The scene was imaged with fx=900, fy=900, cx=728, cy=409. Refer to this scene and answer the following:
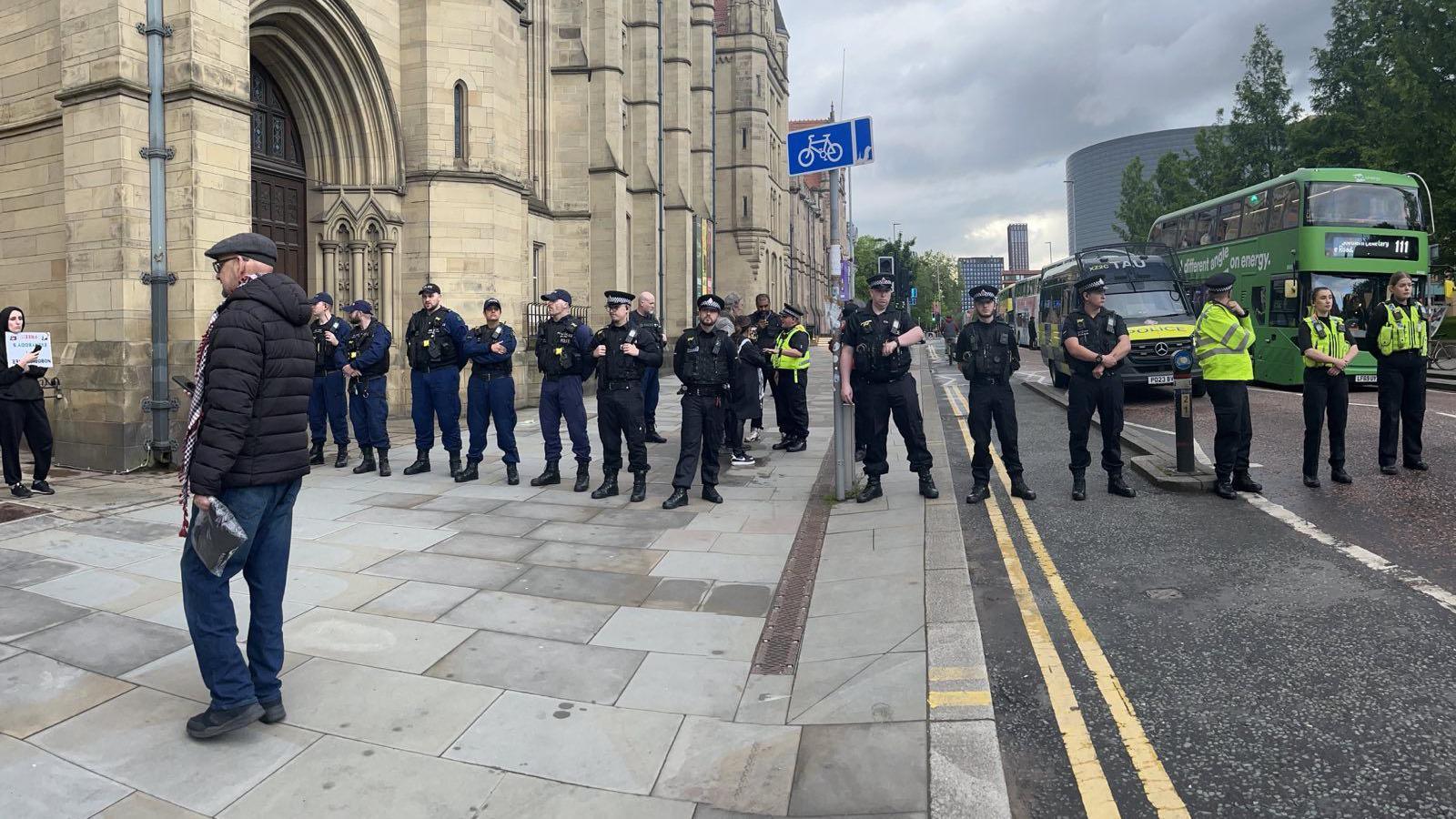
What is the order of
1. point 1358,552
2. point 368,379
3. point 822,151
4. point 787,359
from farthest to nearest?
point 822,151 < point 787,359 < point 368,379 < point 1358,552

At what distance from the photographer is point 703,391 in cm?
803

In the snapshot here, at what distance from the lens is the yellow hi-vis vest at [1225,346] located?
24.3 feet

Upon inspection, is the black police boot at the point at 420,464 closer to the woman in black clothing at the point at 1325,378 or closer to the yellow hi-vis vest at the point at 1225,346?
the yellow hi-vis vest at the point at 1225,346

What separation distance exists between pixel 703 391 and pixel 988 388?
246 cm

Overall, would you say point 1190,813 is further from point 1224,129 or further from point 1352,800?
point 1224,129

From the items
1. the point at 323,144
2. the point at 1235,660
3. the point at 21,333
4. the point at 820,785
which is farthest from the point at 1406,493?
the point at 323,144

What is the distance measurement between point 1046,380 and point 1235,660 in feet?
63.4

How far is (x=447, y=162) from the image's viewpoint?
14.5 m

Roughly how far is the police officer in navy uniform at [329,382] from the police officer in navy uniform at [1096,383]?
23.7 ft

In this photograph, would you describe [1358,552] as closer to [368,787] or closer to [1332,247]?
[368,787]

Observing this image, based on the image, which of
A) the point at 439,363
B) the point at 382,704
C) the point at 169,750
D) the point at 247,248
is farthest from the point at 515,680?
the point at 439,363

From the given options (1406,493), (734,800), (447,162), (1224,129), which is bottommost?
(734,800)

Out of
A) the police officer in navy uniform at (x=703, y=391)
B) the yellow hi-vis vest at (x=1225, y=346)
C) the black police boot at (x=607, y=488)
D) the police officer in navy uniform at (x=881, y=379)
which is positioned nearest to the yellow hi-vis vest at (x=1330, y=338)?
the yellow hi-vis vest at (x=1225, y=346)

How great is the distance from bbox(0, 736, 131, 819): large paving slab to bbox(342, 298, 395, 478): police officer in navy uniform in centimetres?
623
